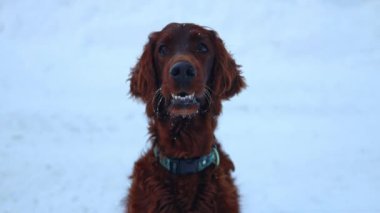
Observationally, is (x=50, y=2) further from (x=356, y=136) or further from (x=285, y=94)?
(x=356, y=136)

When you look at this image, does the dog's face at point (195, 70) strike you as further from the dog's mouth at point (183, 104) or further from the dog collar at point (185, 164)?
the dog collar at point (185, 164)

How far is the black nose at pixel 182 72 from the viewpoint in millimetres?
2941

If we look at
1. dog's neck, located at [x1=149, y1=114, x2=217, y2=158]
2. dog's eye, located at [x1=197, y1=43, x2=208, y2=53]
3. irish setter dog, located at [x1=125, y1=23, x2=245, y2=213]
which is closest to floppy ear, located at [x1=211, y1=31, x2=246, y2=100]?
irish setter dog, located at [x1=125, y1=23, x2=245, y2=213]

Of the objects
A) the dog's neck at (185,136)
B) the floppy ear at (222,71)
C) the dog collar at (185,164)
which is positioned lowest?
the dog collar at (185,164)

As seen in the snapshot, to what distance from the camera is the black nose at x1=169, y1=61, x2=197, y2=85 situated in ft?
9.65

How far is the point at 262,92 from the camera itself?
28.1 feet

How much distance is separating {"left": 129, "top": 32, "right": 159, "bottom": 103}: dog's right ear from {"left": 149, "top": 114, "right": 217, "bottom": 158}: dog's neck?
244 millimetres

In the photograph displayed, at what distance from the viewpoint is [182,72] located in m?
2.95

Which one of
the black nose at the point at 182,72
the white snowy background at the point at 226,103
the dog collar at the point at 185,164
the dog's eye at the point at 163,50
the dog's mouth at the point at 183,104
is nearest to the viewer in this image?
the black nose at the point at 182,72

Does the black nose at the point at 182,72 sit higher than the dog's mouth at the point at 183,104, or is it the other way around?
the black nose at the point at 182,72

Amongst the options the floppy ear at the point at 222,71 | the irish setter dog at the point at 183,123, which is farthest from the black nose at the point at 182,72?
the floppy ear at the point at 222,71

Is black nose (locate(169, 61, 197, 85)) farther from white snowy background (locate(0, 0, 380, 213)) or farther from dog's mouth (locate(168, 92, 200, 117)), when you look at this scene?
white snowy background (locate(0, 0, 380, 213))

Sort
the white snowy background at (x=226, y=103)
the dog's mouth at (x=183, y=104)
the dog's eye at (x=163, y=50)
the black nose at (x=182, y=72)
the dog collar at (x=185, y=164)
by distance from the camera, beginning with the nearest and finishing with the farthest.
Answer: the black nose at (x=182, y=72) < the dog's mouth at (x=183, y=104) < the dog collar at (x=185, y=164) < the dog's eye at (x=163, y=50) < the white snowy background at (x=226, y=103)

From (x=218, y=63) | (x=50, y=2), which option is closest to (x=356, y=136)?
(x=218, y=63)
